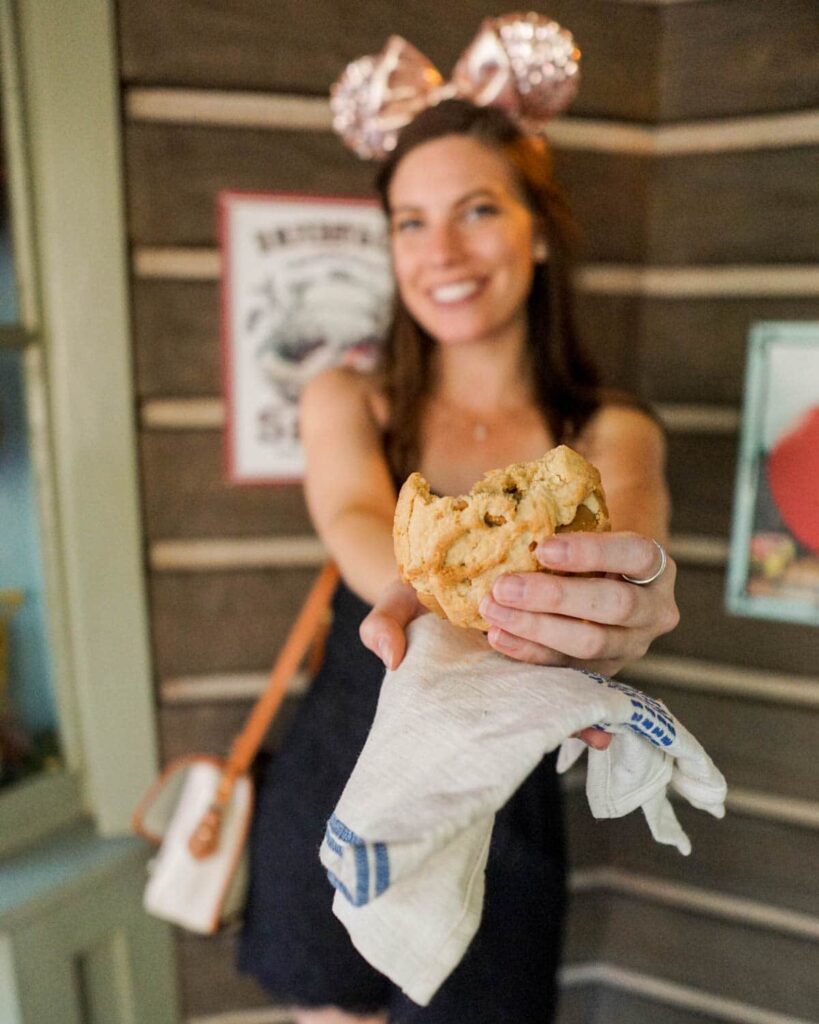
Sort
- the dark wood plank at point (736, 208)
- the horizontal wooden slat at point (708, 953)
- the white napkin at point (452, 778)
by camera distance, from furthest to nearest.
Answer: the dark wood plank at point (736, 208)
the horizontal wooden slat at point (708, 953)
the white napkin at point (452, 778)

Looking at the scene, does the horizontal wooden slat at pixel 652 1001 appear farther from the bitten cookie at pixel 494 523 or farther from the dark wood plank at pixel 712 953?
the bitten cookie at pixel 494 523

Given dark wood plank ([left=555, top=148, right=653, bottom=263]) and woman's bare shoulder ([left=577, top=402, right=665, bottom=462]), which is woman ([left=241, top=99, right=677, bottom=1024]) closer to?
woman's bare shoulder ([left=577, top=402, right=665, bottom=462])

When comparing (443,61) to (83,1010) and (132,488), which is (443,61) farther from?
(83,1010)

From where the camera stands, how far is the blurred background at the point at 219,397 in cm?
103

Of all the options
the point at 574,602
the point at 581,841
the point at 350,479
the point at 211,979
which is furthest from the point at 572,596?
the point at 211,979

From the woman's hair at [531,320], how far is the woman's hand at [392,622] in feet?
0.96

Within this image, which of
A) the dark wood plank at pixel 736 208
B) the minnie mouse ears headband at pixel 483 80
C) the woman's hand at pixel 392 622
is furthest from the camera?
the dark wood plank at pixel 736 208

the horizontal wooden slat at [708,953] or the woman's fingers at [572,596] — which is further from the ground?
the woman's fingers at [572,596]

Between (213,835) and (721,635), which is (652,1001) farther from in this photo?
(213,835)

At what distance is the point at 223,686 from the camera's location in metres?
1.23

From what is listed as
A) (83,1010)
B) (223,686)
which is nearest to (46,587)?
(223,686)

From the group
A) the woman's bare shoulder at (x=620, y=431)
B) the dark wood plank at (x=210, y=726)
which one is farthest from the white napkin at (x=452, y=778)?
the dark wood plank at (x=210, y=726)

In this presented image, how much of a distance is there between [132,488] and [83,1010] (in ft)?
2.84

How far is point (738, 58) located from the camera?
1077 mm
